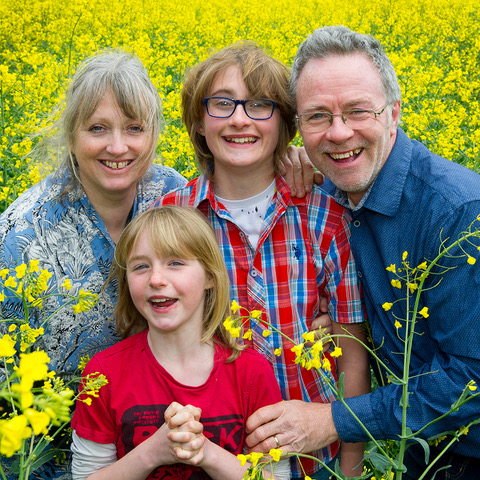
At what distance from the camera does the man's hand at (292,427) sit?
6.51 feet

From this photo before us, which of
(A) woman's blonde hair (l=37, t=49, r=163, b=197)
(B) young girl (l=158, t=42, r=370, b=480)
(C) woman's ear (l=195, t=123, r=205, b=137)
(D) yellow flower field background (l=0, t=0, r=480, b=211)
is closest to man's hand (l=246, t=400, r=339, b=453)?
(B) young girl (l=158, t=42, r=370, b=480)

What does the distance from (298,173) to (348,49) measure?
51 cm

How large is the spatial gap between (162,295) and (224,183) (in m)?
0.66

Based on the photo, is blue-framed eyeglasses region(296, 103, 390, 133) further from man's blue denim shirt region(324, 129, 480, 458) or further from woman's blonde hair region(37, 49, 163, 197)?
woman's blonde hair region(37, 49, 163, 197)

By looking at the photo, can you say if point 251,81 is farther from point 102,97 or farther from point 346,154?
point 102,97

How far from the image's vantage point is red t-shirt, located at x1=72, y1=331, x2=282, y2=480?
6.40 ft

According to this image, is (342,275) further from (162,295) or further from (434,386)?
(162,295)

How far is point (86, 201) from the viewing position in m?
2.64

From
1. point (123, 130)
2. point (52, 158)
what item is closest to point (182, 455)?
point (123, 130)

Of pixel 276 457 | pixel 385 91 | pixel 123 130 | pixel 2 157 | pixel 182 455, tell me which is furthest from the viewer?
pixel 2 157

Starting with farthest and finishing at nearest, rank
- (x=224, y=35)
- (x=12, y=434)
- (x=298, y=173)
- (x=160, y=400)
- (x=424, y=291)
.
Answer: (x=224, y=35)
(x=298, y=173)
(x=424, y=291)
(x=160, y=400)
(x=12, y=434)

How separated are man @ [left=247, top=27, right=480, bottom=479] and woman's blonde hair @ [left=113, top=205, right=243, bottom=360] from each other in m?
0.35

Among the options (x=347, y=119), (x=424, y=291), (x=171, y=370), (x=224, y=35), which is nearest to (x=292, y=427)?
(x=171, y=370)

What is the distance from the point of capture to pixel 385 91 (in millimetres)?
2209
